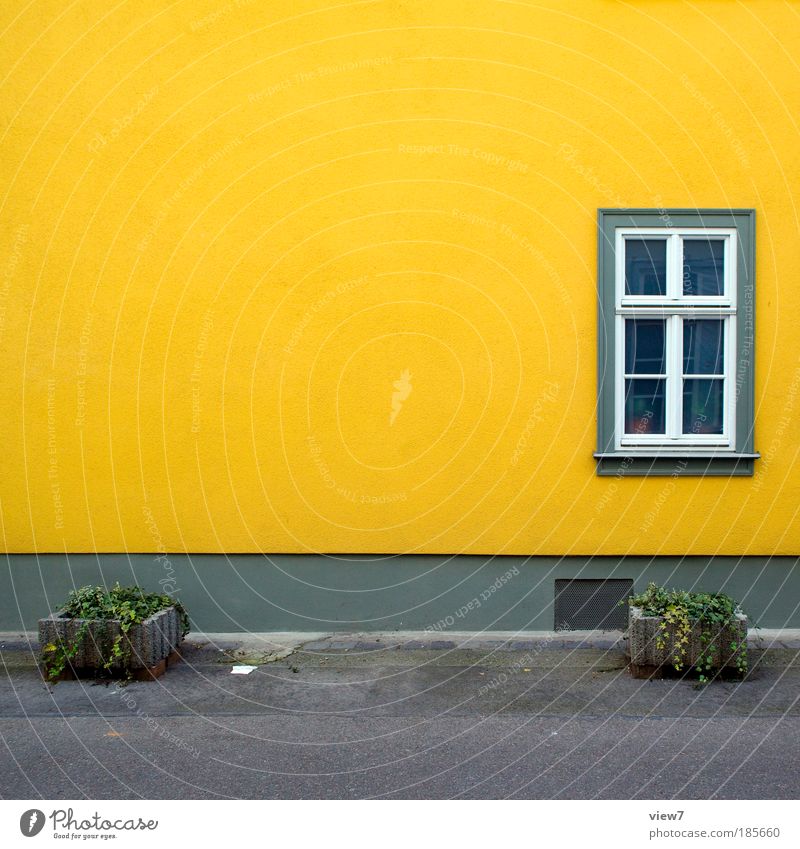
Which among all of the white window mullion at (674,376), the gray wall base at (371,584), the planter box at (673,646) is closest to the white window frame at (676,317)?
the white window mullion at (674,376)

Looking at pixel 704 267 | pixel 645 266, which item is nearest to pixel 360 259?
pixel 645 266

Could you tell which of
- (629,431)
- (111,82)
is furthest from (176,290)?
(629,431)

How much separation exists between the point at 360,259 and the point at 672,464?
2.95 metres

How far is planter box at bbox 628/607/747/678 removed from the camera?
5395 mm

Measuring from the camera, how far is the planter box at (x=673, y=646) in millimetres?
5395

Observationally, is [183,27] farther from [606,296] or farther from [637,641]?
[637,641]

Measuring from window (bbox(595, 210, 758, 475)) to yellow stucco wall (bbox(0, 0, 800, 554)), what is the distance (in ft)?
0.44

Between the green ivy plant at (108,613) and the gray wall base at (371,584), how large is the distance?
0.52 m

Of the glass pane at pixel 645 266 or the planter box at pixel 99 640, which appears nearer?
the planter box at pixel 99 640

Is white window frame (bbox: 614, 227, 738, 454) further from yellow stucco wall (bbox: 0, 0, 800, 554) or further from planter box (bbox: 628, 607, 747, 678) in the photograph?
planter box (bbox: 628, 607, 747, 678)

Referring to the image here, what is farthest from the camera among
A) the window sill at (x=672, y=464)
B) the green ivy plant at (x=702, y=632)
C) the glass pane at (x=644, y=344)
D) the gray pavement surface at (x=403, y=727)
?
the glass pane at (x=644, y=344)

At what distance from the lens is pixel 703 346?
6324 mm

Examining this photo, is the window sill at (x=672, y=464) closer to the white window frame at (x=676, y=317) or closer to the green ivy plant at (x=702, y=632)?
the white window frame at (x=676, y=317)

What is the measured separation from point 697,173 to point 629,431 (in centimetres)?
209
